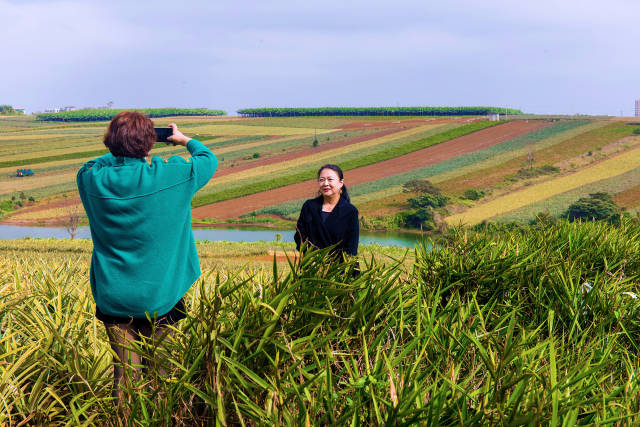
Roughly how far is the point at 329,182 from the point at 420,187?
45749 millimetres

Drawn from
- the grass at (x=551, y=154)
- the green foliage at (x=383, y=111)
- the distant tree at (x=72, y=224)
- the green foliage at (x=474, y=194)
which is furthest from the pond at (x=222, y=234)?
the green foliage at (x=383, y=111)

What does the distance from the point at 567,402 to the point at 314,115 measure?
104 metres

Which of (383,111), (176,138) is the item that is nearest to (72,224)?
(176,138)

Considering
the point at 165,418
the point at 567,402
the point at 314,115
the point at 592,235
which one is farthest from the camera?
the point at 314,115

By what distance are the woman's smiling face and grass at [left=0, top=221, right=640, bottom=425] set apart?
118 centimetres

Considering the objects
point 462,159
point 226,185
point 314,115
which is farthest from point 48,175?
point 314,115

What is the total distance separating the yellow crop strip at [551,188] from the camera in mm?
43219

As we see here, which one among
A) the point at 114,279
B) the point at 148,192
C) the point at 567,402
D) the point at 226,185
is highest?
the point at 148,192

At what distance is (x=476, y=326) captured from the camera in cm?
318

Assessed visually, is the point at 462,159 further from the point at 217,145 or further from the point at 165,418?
the point at 165,418

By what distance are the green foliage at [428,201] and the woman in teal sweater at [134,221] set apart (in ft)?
143

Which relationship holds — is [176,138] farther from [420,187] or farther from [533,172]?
[533,172]

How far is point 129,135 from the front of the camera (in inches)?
111

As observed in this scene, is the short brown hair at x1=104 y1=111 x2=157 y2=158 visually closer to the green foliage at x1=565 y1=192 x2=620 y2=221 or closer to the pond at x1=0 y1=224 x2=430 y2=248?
the pond at x1=0 y1=224 x2=430 y2=248
